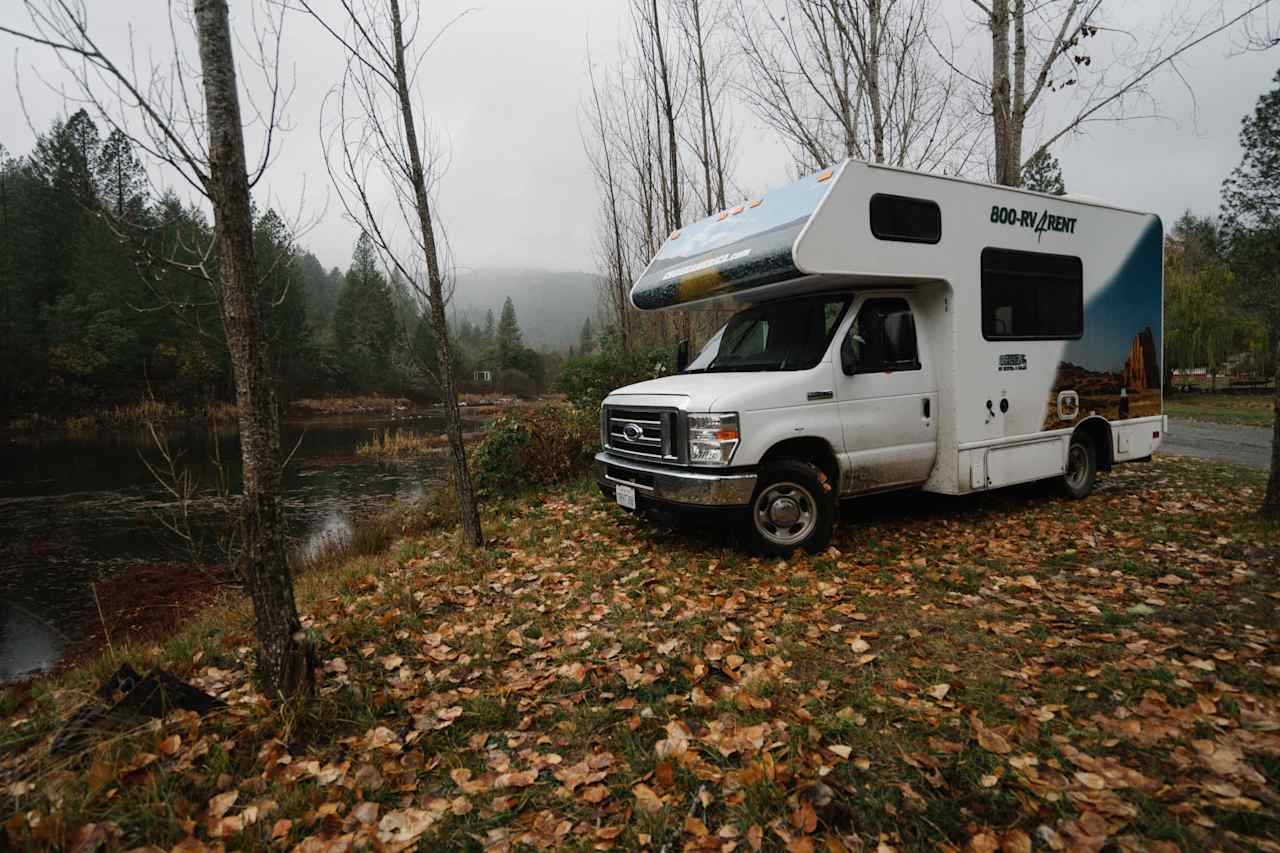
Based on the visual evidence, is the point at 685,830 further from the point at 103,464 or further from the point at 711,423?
the point at 103,464

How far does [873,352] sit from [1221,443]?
13293 mm

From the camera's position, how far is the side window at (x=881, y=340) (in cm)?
589

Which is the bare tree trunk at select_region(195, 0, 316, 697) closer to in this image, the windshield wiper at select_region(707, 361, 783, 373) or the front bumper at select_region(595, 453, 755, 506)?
the front bumper at select_region(595, 453, 755, 506)

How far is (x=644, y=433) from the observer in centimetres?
590

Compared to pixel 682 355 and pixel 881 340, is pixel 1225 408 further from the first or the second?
pixel 682 355

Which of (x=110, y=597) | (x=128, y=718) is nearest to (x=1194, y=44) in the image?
(x=128, y=718)

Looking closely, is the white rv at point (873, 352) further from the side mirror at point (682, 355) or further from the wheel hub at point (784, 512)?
the side mirror at point (682, 355)

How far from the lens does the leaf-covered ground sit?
8.20 feet

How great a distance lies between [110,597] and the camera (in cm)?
→ 863

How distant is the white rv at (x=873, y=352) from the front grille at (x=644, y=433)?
22mm

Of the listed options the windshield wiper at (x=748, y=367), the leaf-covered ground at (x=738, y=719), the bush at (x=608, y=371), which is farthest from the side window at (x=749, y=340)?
the bush at (x=608, y=371)

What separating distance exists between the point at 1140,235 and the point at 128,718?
10.9 m

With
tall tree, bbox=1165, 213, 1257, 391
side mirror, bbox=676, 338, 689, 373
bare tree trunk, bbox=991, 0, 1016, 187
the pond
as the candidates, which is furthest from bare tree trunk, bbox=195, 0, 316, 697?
tall tree, bbox=1165, 213, 1257, 391

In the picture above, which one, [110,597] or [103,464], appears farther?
[103,464]
